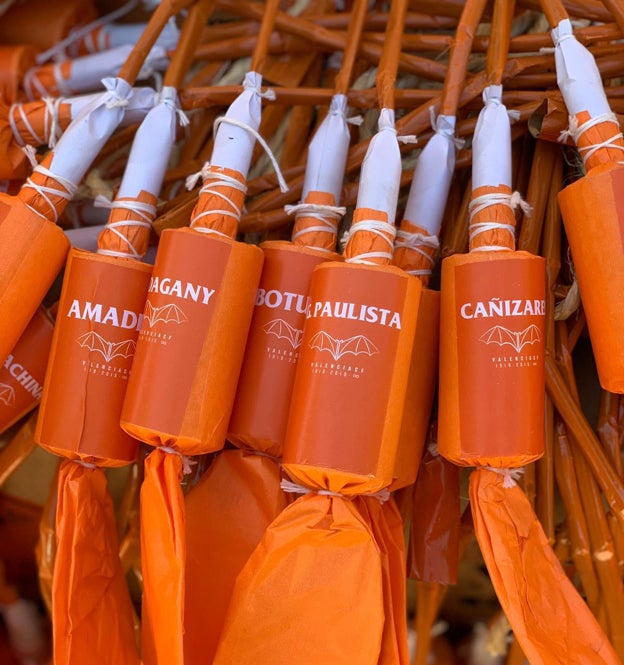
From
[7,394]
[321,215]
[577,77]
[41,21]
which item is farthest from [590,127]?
[41,21]

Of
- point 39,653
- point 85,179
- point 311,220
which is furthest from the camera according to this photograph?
point 39,653

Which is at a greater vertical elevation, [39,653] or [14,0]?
[14,0]

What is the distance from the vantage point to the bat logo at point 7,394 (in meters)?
0.75

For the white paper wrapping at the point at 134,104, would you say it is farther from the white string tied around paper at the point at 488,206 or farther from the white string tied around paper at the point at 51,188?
A: the white string tied around paper at the point at 488,206

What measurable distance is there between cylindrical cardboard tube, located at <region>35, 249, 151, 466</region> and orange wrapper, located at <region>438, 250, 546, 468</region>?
1.00 feet

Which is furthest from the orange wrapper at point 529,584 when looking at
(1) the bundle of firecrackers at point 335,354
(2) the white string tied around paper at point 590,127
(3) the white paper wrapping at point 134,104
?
(3) the white paper wrapping at point 134,104

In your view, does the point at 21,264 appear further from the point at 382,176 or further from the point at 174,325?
the point at 382,176

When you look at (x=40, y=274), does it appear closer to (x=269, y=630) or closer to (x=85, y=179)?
(x=85, y=179)

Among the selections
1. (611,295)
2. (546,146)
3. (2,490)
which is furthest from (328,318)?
(2,490)

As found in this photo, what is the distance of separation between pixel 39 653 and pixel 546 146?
3.15ft

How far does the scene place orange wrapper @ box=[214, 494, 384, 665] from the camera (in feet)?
2.01

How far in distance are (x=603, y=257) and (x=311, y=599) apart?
1.30 feet

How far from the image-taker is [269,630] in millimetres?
618

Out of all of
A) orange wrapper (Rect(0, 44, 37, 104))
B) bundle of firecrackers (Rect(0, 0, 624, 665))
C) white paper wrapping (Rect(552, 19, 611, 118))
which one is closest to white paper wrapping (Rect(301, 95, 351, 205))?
bundle of firecrackers (Rect(0, 0, 624, 665))
